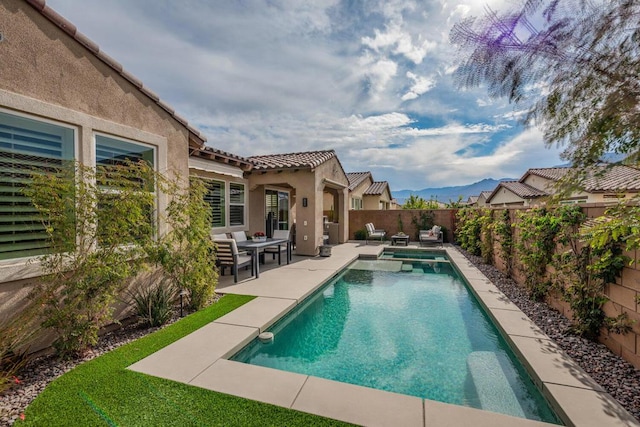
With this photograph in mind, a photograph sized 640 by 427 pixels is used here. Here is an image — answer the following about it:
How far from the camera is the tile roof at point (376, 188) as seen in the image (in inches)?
1377

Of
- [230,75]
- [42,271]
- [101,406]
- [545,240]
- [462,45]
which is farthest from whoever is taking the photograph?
[230,75]

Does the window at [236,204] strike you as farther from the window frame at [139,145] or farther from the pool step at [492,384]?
the pool step at [492,384]

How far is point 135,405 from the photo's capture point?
3.59m

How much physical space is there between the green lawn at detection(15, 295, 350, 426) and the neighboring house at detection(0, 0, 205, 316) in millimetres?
1934

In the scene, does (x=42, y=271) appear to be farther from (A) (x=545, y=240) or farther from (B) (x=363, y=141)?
Answer: (B) (x=363, y=141)

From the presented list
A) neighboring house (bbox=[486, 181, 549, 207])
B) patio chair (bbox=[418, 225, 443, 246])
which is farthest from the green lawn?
neighboring house (bbox=[486, 181, 549, 207])

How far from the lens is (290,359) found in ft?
18.2

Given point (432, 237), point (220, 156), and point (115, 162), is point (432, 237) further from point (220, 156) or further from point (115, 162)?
point (115, 162)

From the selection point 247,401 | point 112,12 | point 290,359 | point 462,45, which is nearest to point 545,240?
point 462,45

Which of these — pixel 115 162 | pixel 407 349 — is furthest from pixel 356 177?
pixel 115 162

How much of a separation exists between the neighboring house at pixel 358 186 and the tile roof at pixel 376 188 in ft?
1.50

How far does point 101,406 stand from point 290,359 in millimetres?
3025

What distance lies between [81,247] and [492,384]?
24.9 ft

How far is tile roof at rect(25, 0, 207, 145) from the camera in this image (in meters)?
4.71
